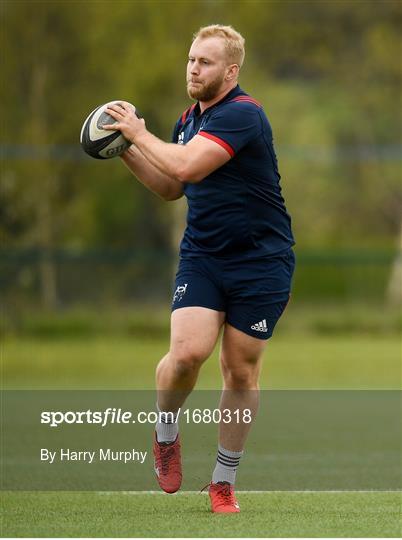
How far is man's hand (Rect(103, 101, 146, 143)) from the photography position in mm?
5629

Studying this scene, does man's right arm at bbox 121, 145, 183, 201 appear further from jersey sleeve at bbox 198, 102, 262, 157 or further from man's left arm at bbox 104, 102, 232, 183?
jersey sleeve at bbox 198, 102, 262, 157

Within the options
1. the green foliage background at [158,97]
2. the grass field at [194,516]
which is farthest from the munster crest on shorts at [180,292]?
the green foliage background at [158,97]

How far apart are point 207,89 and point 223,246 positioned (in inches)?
28.6

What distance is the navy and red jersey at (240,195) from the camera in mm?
5645

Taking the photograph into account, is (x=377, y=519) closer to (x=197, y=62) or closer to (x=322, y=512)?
(x=322, y=512)

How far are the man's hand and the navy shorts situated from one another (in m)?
0.66

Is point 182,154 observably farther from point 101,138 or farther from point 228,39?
point 228,39

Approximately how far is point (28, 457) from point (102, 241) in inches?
665

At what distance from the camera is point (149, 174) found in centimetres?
602
